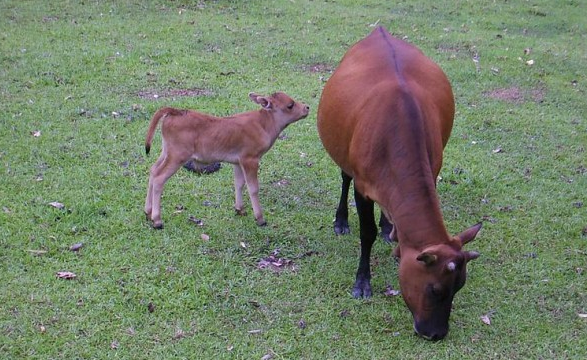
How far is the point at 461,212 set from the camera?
6750 mm

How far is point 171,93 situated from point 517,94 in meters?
4.80

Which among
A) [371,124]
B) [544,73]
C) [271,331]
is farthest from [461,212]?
[544,73]

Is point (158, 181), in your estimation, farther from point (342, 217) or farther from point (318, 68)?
point (318, 68)

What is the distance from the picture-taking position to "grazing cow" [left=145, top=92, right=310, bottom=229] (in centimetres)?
572

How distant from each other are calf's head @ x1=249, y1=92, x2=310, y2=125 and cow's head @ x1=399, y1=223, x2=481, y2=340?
2.07 metres

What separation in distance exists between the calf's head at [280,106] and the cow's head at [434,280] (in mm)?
2072

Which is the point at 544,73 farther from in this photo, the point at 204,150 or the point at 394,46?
the point at 204,150

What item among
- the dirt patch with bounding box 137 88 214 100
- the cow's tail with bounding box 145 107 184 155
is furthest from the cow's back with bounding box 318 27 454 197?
the dirt patch with bounding box 137 88 214 100

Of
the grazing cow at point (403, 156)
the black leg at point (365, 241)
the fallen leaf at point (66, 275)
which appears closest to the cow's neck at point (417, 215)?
the grazing cow at point (403, 156)

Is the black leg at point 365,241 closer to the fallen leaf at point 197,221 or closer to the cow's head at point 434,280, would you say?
the cow's head at point 434,280

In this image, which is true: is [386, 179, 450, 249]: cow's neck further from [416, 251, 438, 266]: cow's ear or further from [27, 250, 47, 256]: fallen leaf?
[27, 250, 47, 256]: fallen leaf

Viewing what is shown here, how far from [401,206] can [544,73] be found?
7.30 meters

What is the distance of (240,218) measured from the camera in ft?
20.7

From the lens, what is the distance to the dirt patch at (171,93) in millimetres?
8930
